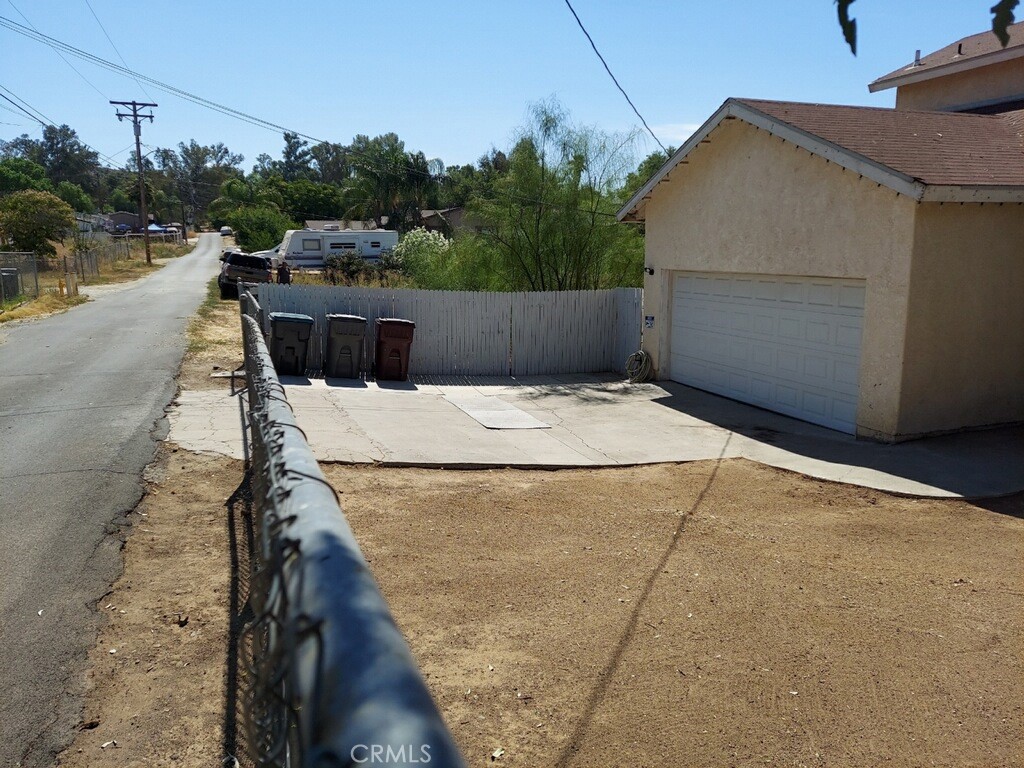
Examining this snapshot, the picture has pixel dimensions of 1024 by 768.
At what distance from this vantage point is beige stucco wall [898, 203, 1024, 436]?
10.4 metres

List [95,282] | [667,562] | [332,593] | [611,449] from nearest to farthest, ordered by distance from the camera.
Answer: [332,593]
[667,562]
[611,449]
[95,282]

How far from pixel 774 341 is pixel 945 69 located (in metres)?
8.99

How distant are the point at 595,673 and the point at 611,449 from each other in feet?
19.3

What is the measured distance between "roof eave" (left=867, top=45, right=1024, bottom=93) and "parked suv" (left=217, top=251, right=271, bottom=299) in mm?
22585

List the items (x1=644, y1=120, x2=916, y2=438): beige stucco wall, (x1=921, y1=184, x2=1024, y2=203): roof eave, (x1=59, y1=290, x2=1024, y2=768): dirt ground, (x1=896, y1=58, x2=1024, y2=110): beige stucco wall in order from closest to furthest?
1. (x1=59, y1=290, x2=1024, y2=768): dirt ground
2. (x1=921, y1=184, x2=1024, y2=203): roof eave
3. (x1=644, y1=120, x2=916, y2=438): beige stucco wall
4. (x1=896, y1=58, x2=1024, y2=110): beige stucco wall

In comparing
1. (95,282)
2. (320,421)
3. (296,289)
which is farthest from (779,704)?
(95,282)

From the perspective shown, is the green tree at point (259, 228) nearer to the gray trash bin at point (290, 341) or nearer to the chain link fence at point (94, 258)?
the chain link fence at point (94, 258)

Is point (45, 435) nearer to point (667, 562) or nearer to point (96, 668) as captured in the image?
point (96, 668)

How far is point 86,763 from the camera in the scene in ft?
12.2

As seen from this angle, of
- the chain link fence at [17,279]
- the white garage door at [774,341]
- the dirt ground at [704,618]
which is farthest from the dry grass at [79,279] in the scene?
the dirt ground at [704,618]

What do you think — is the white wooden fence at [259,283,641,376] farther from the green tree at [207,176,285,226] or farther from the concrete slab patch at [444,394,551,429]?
the green tree at [207,176,285,226]

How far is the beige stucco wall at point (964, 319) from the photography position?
1041cm

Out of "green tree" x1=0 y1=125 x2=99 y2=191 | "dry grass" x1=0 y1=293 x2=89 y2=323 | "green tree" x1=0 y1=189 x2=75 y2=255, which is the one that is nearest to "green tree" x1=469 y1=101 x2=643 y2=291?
"dry grass" x1=0 y1=293 x2=89 y2=323
